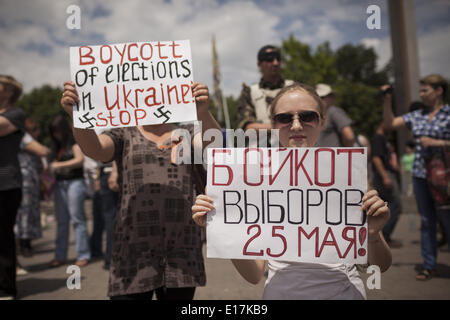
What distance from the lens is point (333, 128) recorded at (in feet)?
13.1

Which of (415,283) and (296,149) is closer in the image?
(296,149)

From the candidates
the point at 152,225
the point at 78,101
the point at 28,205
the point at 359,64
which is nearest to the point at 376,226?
the point at 152,225

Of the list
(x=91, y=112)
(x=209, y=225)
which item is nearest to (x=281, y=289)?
(x=209, y=225)

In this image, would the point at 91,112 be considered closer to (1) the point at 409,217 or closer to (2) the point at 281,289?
(2) the point at 281,289

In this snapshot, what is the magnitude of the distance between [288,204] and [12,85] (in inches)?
130

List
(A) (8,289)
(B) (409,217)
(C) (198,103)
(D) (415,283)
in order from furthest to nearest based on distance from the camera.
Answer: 1. (B) (409,217)
2. (D) (415,283)
3. (A) (8,289)
4. (C) (198,103)

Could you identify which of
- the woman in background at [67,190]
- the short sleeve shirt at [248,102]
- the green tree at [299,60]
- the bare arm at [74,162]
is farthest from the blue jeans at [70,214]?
the green tree at [299,60]

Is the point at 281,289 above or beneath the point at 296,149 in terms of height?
beneath

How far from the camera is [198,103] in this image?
201 centimetres

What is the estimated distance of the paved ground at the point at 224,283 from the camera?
12.2ft

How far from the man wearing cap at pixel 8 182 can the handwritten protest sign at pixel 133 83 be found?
73.6 inches

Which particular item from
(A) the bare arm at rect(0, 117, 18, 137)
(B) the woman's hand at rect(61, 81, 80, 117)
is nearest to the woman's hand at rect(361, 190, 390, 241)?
(B) the woman's hand at rect(61, 81, 80, 117)
